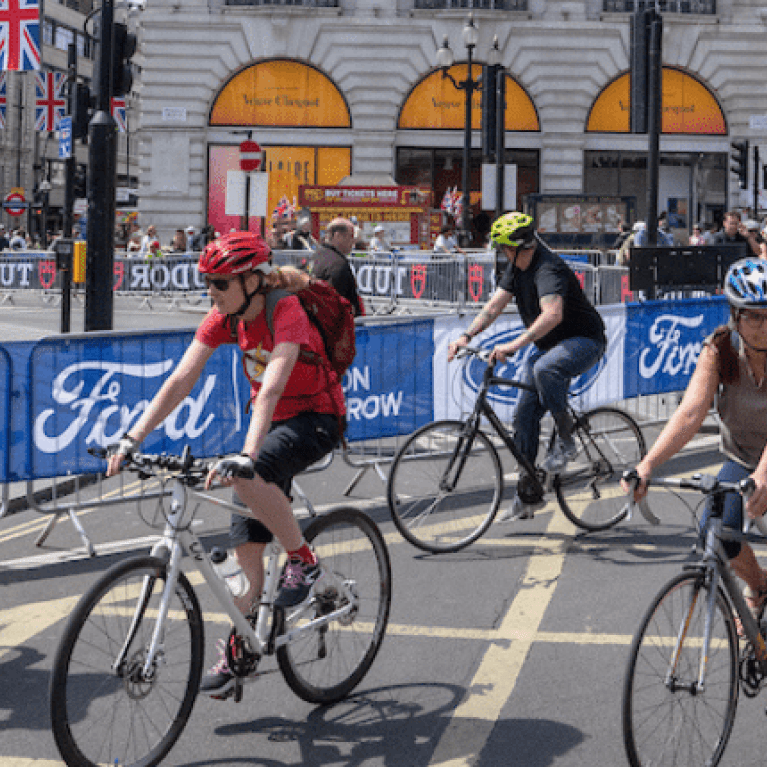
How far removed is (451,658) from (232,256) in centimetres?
196

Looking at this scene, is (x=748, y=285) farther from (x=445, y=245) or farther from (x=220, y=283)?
(x=445, y=245)

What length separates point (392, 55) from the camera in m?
36.2

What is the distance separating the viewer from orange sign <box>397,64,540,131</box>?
36.1 meters

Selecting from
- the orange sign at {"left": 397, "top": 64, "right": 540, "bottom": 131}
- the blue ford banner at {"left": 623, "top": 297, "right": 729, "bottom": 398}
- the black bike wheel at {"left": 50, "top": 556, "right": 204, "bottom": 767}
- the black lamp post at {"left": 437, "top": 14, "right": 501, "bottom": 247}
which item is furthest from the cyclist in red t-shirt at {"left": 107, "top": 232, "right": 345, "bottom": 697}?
the orange sign at {"left": 397, "top": 64, "right": 540, "bottom": 131}

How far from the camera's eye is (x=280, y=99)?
35938mm

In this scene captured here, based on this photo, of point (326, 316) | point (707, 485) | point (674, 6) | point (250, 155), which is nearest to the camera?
point (707, 485)

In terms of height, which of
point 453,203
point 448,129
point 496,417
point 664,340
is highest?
point 448,129

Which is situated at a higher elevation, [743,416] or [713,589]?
[743,416]

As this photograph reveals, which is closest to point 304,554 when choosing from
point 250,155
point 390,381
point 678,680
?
point 678,680

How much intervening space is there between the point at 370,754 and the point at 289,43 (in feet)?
110

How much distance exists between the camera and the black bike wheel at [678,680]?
3.58 meters

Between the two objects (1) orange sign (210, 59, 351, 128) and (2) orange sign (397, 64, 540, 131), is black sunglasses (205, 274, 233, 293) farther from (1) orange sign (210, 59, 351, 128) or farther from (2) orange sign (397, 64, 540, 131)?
(2) orange sign (397, 64, 540, 131)

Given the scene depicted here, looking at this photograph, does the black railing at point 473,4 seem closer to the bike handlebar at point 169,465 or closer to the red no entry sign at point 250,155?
the red no entry sign at point 250,155

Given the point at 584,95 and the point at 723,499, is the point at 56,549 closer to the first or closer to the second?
the point at 723,499
